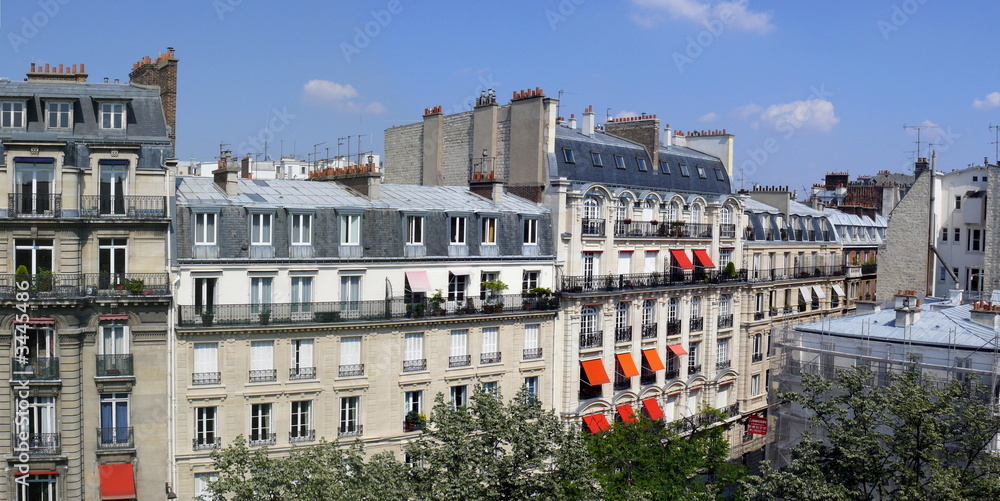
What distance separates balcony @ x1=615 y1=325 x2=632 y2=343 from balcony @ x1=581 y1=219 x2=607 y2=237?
4693mm

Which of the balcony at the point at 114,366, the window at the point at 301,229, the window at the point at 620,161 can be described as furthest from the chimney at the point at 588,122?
the balcony at the point at 114,366

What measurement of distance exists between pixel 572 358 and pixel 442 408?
14.6m

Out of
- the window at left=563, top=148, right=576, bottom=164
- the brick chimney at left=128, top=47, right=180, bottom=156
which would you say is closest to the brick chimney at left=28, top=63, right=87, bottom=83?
the brick chimney at left=128, top=47, right=180, bottom=156

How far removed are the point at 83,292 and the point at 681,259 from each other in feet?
92.8

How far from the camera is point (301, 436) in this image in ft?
114

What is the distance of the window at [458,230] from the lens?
38812 millimetres

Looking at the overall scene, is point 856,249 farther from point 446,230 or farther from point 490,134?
point 446,230

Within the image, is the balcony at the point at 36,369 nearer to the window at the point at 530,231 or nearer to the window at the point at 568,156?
the window at the point at 530,231

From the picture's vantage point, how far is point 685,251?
47906 mm

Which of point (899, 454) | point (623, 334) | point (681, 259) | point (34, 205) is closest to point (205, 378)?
point (34, 205)

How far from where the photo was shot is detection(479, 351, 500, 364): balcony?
38906 mm

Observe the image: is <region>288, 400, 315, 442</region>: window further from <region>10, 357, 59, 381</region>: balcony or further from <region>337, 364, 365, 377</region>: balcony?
<region>10, 357, 59, 381</region>: balcony

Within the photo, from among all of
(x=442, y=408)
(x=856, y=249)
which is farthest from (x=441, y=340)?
(x=856, y=249)

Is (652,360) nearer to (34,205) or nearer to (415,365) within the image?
(415,365)
